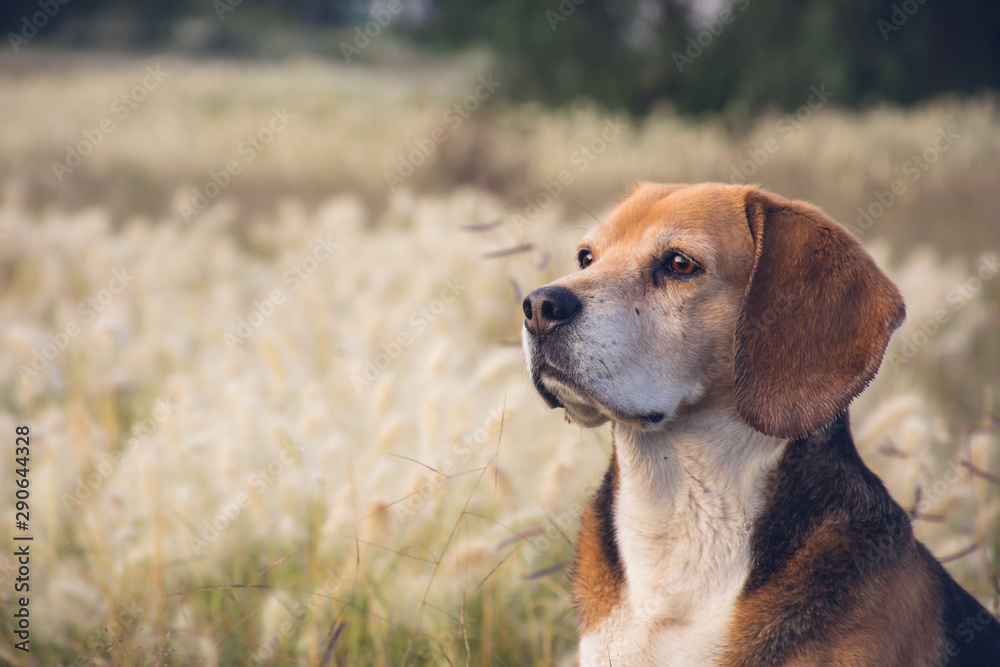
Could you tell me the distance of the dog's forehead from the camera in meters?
2.29

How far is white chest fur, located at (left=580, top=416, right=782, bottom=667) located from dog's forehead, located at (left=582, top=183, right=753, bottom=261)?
20.0 inches

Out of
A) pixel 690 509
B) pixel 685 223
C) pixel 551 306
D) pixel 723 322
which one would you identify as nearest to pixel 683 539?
pixel 690 509

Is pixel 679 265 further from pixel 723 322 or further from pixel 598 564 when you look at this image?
pixel 598 564

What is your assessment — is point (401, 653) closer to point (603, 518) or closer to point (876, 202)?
point (603, 518)

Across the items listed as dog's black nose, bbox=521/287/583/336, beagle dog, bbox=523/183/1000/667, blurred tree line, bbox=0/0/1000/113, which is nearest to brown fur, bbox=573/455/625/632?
beagle dog, bbox=523/183/1000/667

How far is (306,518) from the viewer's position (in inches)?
153

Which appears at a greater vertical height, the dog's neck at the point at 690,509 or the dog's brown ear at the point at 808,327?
the dog's brown ear at the point at 808,327

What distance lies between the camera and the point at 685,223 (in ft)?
7.70

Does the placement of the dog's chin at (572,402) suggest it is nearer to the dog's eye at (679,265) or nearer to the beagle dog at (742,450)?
the beagle dog at (742,450)

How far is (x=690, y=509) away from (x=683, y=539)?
0.27 ft

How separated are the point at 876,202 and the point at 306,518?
303 inches

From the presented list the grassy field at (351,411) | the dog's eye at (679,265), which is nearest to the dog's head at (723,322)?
the dog's eye at (679,265)

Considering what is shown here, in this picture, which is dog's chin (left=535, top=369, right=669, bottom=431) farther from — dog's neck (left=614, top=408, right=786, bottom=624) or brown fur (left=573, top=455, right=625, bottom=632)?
brown fur (left=573, top=455, right=625, bottom=632)

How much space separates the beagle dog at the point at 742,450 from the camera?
6.52 feet
